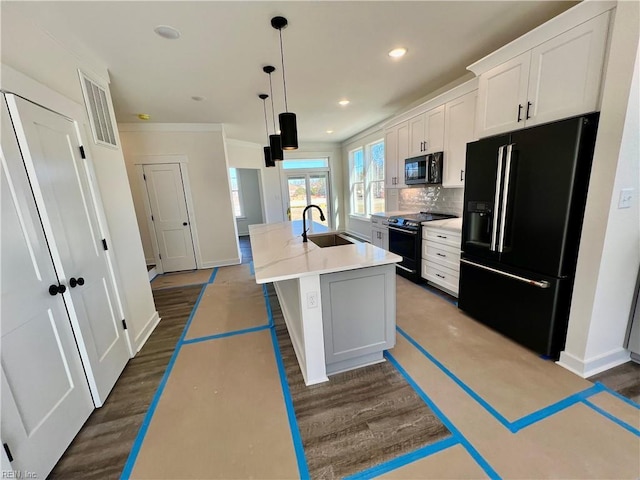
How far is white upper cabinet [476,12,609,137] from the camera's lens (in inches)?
64.5

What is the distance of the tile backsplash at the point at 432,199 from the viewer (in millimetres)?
3621

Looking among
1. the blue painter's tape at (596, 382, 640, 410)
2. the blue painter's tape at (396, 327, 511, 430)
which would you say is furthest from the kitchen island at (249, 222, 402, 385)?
the blue painter's tape at (596, 382, 640, 410)

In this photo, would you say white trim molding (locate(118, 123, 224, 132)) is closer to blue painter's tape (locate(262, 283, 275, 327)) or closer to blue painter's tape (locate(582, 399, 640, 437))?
blue painter's tape (locate(262, 283, 275, 327))

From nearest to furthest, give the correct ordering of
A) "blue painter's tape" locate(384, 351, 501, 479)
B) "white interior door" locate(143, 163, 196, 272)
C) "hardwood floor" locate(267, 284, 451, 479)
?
"blue painter's tape" locate(384, 351, 501, 479)
"hardwood floor" locate(267, 284, 451, 479)
"white interior door" locate(143, 163, 196, 272)

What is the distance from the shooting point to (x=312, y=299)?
1802 mm

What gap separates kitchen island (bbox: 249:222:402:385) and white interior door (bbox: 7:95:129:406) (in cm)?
123

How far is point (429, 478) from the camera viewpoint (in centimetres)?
127

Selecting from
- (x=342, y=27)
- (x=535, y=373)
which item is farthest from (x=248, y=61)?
(x=535, y=373)

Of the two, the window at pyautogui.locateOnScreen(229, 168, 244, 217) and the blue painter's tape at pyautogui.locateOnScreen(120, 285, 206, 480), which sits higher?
the window at pyautogui.locateOnScreen(229, 168, 244, 217)

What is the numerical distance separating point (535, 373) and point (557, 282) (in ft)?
2.35

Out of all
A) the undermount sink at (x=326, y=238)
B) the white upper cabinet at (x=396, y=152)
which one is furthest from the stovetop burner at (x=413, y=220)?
the undermount sink at (x=326, y=238)

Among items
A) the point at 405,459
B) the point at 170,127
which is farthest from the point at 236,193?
the point at 405,459

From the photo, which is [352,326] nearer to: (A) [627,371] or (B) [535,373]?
(B) [535,373]

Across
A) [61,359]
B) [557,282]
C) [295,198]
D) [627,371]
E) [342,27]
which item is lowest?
[627,371]
